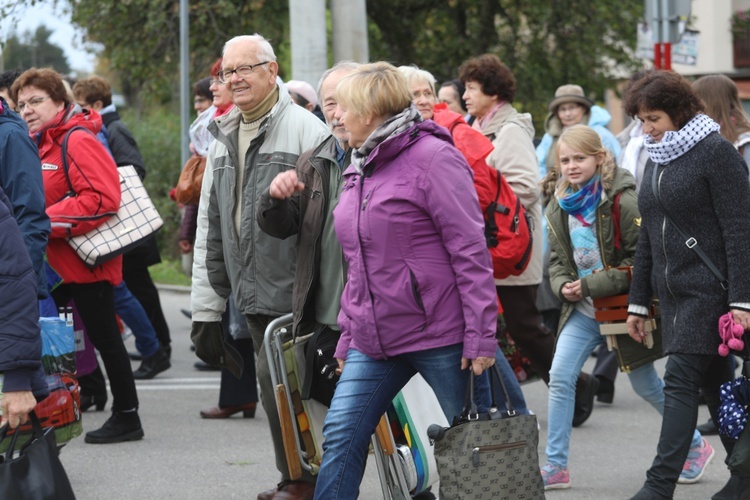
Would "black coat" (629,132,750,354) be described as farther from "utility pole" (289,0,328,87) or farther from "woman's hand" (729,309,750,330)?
"utility pole" (289,0,328,87)

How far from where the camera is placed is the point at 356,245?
436cm

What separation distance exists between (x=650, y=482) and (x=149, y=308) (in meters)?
5.37

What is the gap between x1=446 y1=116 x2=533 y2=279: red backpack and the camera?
6.17 metres

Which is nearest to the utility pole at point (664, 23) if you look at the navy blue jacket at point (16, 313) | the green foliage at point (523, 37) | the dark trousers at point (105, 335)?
the dark trousers at point (105, 335)

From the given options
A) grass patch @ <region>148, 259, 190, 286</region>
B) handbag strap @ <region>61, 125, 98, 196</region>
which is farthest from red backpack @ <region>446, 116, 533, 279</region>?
grass patch @ <region>148, 259, 190, 286</region>

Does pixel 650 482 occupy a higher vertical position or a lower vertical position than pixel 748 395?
lower

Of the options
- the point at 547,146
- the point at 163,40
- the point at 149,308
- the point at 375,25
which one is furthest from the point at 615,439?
the point at 375,25

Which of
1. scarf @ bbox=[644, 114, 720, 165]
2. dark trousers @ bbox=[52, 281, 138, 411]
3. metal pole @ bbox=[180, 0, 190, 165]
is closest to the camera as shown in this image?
scarf @ bbox=[644, 114, 720, 165]

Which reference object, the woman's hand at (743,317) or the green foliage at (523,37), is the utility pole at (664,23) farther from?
the green foliage at (523,37)

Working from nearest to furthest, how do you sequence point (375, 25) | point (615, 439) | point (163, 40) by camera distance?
point (615, 439) → point (163, 40) → point (375, 25)

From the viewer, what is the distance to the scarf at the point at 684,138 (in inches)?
203

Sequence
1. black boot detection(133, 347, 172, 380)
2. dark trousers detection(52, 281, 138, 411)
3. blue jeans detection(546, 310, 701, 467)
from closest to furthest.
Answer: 1. blue jeans detection(546, 310, 701, 467)
2. dark trousers detection(52, 281, 138, 411)
3. black boot detection(133, 347, 172, 380)

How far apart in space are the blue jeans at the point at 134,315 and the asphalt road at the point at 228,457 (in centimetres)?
53

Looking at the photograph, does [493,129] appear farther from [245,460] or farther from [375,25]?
[375,25]
